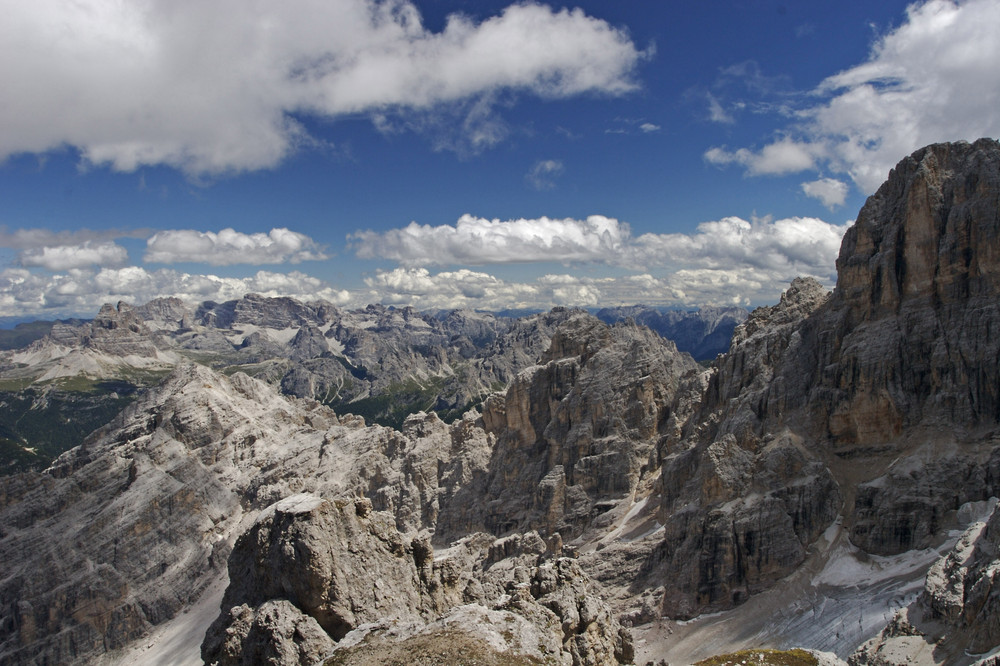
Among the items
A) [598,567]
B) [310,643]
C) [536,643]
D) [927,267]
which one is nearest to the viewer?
[536,643]

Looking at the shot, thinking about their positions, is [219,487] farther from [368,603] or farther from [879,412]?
[879,412]

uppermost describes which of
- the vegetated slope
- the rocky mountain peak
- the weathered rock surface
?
the rocky mountain peak

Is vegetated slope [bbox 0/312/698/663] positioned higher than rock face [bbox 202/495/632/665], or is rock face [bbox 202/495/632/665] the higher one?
rock face [bbox 202/495/632/665]

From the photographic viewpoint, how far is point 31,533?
417 ft

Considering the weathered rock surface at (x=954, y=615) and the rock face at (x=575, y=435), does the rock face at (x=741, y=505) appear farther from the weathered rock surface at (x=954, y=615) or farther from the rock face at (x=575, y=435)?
the weathered rock surface at (x=954, y=615)

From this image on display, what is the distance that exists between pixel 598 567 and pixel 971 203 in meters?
74.3

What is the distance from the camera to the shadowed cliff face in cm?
7981

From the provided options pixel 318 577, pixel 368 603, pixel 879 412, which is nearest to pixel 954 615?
pixel 368 603

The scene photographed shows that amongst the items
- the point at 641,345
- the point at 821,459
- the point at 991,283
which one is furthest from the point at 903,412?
the point at 641,345

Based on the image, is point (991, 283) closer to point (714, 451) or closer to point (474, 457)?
point (714, 451)

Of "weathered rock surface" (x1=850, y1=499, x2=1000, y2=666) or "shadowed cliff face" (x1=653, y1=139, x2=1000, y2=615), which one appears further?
"shadowed cliff face" (x1=653, y1=139, x2=1000, y2=615)

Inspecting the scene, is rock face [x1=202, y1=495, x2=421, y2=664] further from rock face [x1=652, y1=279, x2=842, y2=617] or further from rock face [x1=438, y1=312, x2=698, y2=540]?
rock face [x1=438, y1=312, x2=698, y2=540]

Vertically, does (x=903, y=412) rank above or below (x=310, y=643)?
above

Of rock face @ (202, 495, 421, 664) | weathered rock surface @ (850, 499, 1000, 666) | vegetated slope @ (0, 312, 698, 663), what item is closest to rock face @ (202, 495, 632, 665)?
rock face @ (202, 495, 421, 664)
